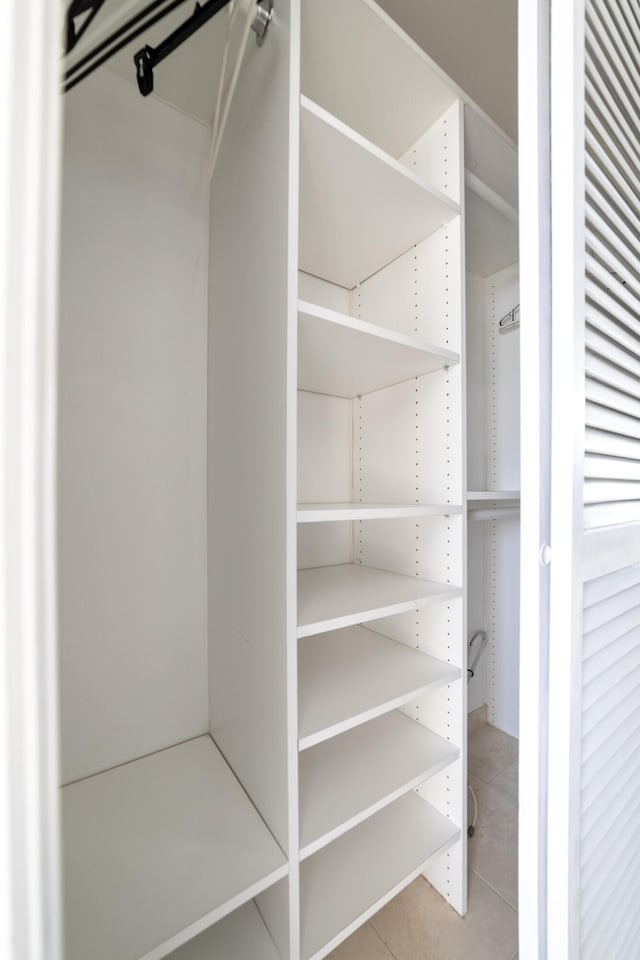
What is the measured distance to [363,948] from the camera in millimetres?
798

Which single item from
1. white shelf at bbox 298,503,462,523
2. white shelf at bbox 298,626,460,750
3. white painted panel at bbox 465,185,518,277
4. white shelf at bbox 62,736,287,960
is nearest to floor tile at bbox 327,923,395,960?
white shelf at bbox 62,736,287,960

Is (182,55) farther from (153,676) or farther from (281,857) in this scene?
(281,857)

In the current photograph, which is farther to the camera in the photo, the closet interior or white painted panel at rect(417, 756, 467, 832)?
white painted panel at rect(417, 756, 467, 832)

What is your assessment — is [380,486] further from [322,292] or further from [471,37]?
[471,37]

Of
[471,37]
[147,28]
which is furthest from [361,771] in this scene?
[471,37]

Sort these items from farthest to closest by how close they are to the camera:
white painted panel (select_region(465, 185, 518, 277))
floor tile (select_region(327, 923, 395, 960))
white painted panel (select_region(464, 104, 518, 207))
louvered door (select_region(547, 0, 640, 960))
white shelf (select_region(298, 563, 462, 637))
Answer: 1. white painted panel (select_region(465, 185, 518, 277))
2. white painted panel (select_region(464, 104, 518, 207))
3. floor tile (select_region(327, 923, 395, 960))
4. white shelf (select_region(298, 563, 462, 637))
5. louvered door (select_region(547, 0, 640, 960))

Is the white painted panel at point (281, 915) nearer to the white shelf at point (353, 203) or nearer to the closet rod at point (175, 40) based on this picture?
the white shelf at point (353, 203)

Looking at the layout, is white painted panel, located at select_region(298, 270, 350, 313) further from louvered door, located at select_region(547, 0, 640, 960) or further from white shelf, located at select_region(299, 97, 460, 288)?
louvered door, located at select_region(547, 0, 640, 960)

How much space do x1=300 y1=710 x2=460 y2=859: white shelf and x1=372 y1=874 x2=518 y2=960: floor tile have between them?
353 millimetres

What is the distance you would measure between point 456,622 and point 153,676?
2.53 feet

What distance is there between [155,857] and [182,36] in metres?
1.42

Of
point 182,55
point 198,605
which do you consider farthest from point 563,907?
point 182,55

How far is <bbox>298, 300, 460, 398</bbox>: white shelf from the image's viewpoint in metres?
0.67

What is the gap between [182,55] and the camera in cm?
80
